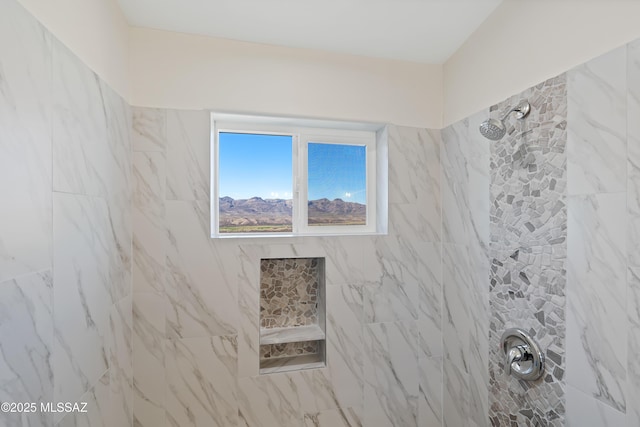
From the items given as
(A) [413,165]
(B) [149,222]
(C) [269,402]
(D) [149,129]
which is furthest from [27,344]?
(A) [413,165]

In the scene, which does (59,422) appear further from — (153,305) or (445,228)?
(445,228)

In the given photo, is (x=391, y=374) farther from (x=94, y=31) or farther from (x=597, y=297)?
(x=94, y=31)

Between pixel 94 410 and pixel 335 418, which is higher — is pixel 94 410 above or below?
above

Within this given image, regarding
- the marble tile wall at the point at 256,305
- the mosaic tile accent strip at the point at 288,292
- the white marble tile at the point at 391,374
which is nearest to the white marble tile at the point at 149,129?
the marble tile wall at the point at 256,305

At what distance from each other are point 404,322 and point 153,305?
1.32 metres

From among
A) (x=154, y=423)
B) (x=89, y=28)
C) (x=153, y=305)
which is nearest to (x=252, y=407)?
Result: (x=154, y=423)

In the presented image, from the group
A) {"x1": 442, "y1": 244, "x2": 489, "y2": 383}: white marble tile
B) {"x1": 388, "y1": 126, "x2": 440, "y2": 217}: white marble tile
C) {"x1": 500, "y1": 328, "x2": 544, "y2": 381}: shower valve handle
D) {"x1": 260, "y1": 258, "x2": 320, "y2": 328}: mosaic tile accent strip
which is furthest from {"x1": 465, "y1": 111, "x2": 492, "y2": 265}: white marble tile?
{"x1": 260, "y1": 258, "x2": 320, "y2": 328}: mosaic tile accent strip

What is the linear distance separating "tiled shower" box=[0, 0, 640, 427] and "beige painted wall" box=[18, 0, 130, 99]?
0.21 feet

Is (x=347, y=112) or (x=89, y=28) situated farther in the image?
(x=347, y=112)

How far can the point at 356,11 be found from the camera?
1.47 m

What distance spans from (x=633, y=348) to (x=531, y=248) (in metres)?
0.44

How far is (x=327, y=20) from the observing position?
4.94 feet

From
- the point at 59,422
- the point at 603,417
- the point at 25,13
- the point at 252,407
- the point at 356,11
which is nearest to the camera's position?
the point at 25,13

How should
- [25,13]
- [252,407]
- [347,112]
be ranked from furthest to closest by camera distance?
[347,112]
[252,407]
[25,13]
